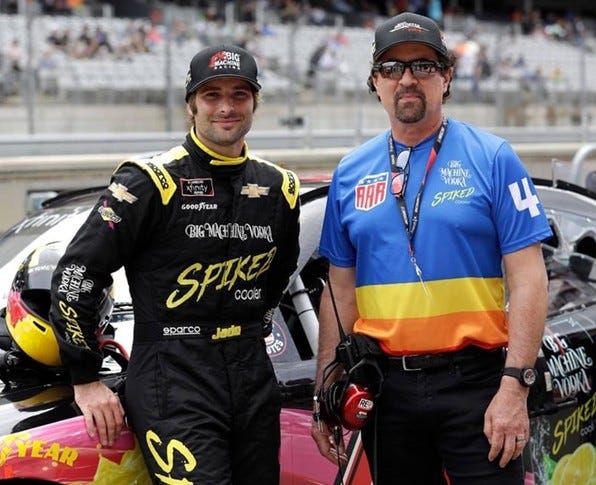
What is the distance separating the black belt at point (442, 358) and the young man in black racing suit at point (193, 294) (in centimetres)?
39

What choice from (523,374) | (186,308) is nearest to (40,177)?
(186,308)

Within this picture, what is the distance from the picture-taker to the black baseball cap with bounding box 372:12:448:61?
9.89ft

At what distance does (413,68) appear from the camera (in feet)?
9.89

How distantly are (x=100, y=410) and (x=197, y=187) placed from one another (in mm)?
673

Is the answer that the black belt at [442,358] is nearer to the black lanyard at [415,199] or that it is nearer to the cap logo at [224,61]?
the black lanyard at [415,199]

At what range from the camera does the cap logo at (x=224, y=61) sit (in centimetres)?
296

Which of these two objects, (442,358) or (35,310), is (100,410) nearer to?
(35,310)

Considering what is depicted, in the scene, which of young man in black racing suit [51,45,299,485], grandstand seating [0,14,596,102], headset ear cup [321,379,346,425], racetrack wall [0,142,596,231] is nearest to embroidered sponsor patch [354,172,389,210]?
young man in black racing suit [51,45,299,485]

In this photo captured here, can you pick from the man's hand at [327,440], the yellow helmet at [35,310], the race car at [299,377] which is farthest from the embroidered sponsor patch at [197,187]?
the man's hand at [327,440]

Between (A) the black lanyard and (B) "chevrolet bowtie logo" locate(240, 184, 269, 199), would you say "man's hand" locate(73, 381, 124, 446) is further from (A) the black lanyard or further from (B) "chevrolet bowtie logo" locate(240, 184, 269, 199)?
(A) the black lanyard

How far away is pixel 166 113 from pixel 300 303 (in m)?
9.31

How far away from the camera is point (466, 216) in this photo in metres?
2.91

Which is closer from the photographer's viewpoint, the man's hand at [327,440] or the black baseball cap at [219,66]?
the black baseball cap at [219,66]

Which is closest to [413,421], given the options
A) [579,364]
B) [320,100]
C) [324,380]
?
[324,380]
